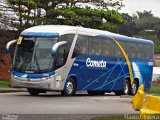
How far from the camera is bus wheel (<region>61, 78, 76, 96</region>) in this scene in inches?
976

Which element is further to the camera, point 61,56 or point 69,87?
point 69,87

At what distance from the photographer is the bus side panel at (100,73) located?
25719 millimetres

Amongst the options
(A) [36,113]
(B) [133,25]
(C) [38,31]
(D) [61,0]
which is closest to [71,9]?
(D) [61,0]

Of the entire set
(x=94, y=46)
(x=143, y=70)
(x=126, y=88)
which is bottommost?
(x=126, y=88)

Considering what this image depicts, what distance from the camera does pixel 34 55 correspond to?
77.5ft

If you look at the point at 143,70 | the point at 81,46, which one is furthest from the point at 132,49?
the point at 81,46

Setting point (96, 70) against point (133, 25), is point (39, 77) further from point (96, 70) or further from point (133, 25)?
point (133, 25)

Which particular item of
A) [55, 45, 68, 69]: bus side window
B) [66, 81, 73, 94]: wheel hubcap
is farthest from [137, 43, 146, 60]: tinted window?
[55, 45, 68, 69]: bus side window

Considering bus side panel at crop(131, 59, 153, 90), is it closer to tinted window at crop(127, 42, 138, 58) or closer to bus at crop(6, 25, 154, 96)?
bus at crop(6, 25, 154, 96)

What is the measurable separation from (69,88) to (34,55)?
269 centimetres

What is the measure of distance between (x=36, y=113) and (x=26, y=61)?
8.70 metres

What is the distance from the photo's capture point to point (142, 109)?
36.6 ft

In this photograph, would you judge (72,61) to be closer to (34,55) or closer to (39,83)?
(34,55)

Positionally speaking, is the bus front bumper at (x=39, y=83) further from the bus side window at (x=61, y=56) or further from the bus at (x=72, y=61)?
the bus side window at (x=61, y=56)
